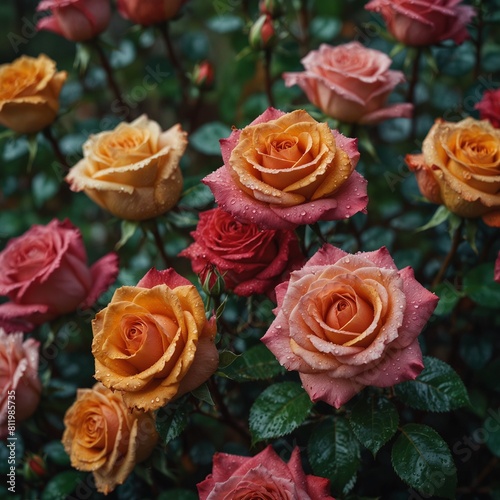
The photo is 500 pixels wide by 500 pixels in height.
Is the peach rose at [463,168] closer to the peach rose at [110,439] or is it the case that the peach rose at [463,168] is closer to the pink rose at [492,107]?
the pink rose at [492,107]

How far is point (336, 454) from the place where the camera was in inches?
32.2

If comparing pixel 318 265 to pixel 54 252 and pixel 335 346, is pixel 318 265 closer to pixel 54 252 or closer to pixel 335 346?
pixel 335 346

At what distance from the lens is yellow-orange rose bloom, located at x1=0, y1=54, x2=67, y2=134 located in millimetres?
1076

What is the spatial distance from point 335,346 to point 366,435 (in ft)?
0.49

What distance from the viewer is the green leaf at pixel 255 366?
0.84 metres

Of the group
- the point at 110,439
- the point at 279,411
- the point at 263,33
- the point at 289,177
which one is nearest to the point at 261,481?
the point at 279,411

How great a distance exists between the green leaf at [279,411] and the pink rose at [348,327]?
0.10 meters

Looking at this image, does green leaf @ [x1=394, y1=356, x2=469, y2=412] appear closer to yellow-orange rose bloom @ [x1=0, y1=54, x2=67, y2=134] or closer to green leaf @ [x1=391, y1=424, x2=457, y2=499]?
green leaf @ [x1=391, y1=424, x2=457, y2=499]

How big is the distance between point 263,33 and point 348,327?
0.60 m

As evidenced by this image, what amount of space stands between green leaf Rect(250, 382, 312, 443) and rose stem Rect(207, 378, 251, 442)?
0.06 metres

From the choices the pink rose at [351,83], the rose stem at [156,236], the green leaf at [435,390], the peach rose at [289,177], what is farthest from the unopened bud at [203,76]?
the green leaf at [435,390]

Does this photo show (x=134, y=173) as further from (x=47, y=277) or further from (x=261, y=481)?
(x=261, y=481)

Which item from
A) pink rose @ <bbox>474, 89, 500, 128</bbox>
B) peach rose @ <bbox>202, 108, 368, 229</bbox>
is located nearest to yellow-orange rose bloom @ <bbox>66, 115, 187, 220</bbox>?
peach rose @ <bbox>202, 108, 368, 229</bbox>

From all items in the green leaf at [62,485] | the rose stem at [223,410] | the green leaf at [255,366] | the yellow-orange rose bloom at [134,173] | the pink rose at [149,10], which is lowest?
the green leaf at [62,485]
